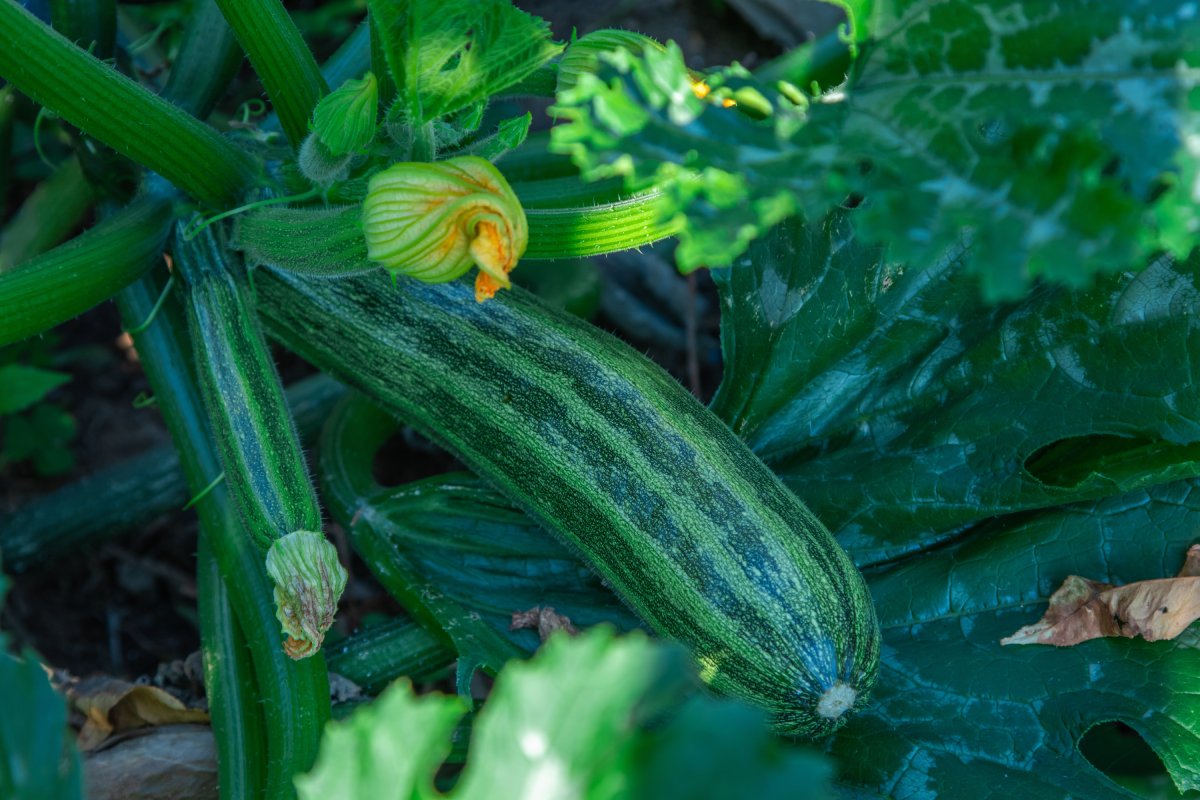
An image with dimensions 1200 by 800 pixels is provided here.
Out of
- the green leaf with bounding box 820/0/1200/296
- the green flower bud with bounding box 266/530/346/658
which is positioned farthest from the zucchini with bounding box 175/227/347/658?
the green leaf with bounding box 820/0/1200/296

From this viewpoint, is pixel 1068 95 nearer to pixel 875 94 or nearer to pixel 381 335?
pixel 875 94

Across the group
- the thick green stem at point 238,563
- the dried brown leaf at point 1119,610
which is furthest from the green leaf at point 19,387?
the dried brown leaf at point 1119,610

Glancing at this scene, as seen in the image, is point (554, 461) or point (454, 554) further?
point (454, 554)

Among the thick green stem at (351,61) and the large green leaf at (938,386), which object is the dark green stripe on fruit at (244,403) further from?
the large green leaf at (938,386)

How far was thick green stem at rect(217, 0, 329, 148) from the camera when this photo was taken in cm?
203

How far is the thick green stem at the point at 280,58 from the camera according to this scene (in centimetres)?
203

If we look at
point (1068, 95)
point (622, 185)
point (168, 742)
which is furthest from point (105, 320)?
point (1068, 95)

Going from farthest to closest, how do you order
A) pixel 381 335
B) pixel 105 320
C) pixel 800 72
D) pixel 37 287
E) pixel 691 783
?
pixel 105 320, pixel 800 72, pixel 381 335, pixel 37 287, pixel 691 783

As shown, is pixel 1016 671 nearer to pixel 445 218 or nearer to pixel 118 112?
pixel 445 218

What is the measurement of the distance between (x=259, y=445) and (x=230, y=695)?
0.56 metres

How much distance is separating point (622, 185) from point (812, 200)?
802 millimetres

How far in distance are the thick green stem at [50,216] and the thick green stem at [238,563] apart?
Result: 0.53 meters

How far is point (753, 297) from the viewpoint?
2.45 meters

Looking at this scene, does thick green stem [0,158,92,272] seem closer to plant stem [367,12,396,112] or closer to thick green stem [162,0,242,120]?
thick green stem [162,0,242,120]
